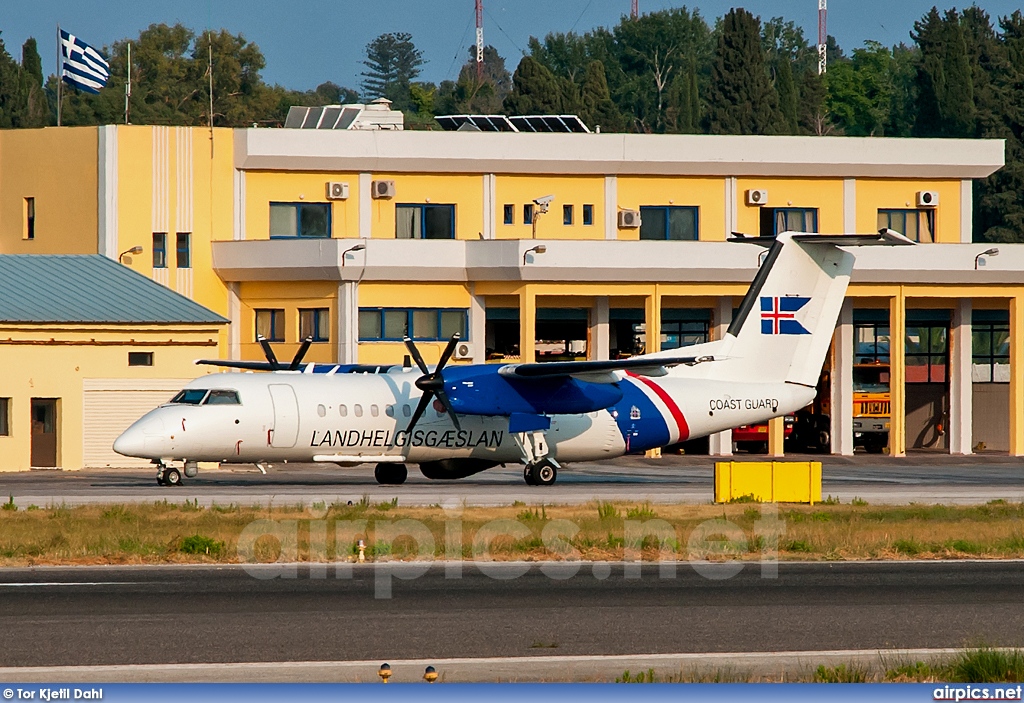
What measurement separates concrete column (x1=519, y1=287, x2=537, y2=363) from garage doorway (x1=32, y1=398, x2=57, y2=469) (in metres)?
15.6

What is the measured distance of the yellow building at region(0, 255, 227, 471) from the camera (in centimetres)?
4341

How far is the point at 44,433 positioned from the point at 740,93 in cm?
6734

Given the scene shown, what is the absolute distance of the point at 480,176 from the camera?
5366cm

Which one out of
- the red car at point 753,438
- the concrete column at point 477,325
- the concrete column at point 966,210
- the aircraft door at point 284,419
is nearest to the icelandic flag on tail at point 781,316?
the aircraft door at point 284,419

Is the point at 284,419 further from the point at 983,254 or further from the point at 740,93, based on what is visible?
the point at 740,93

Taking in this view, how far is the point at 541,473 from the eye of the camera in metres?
36.2

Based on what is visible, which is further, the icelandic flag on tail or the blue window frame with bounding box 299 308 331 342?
→ the blue window frame with bounding box 299 308 331 342

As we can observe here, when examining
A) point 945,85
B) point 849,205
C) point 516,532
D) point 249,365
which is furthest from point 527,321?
point 945,85

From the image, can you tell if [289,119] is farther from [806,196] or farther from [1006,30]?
[1006,30]

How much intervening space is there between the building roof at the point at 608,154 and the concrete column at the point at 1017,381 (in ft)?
20.7

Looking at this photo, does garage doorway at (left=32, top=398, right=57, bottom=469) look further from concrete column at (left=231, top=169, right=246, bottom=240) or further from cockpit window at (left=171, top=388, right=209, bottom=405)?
cockpit window at (left=171, top=388, right=209, bottom=405)

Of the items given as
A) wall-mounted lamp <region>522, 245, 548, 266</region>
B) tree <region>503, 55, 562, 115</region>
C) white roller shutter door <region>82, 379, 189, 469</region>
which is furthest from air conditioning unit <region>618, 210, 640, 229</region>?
tree <region>503, 55, 562, 115</region>

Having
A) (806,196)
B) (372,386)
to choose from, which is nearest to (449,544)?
(372,386)

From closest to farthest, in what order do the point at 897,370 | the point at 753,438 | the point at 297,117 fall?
the point at 897,370, the point at 753,438, the point at 297,117
